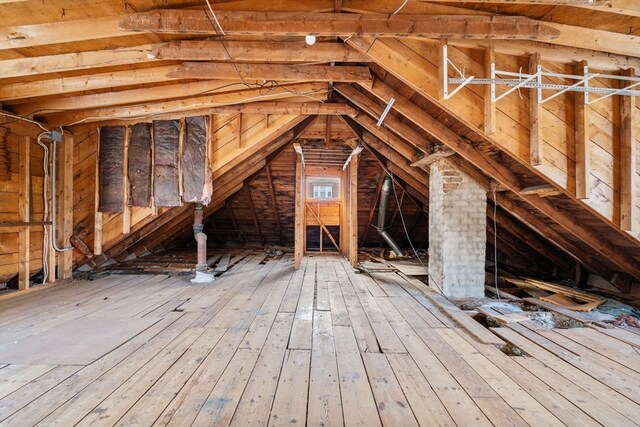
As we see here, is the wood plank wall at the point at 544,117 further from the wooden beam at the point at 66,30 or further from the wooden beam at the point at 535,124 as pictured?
the wooden beam at the point at 66,30

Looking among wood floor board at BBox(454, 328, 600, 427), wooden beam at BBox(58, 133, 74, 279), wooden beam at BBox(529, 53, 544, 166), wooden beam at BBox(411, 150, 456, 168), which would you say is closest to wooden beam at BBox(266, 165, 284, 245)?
wooden beam at BBox(58, 133, 74, 279)

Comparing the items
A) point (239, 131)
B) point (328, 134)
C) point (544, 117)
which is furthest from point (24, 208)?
point (544, 117)

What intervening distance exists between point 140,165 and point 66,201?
1134 millimetres

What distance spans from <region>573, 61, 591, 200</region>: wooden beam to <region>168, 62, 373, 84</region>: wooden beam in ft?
5.98

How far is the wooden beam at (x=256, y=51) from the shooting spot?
2387 mm

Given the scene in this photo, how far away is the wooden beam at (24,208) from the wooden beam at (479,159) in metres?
4.44

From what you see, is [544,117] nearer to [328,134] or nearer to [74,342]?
[328,134]

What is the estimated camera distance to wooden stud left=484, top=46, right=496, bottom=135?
2234 mm

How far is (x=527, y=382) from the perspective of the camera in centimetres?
171

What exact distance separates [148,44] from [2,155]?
8.47 ft

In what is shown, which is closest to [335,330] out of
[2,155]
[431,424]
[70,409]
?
[431,424]

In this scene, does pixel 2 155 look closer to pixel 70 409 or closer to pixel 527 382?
pixel 70 409

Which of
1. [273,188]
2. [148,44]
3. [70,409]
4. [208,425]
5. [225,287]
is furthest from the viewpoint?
[273,188]

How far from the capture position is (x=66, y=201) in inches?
158
